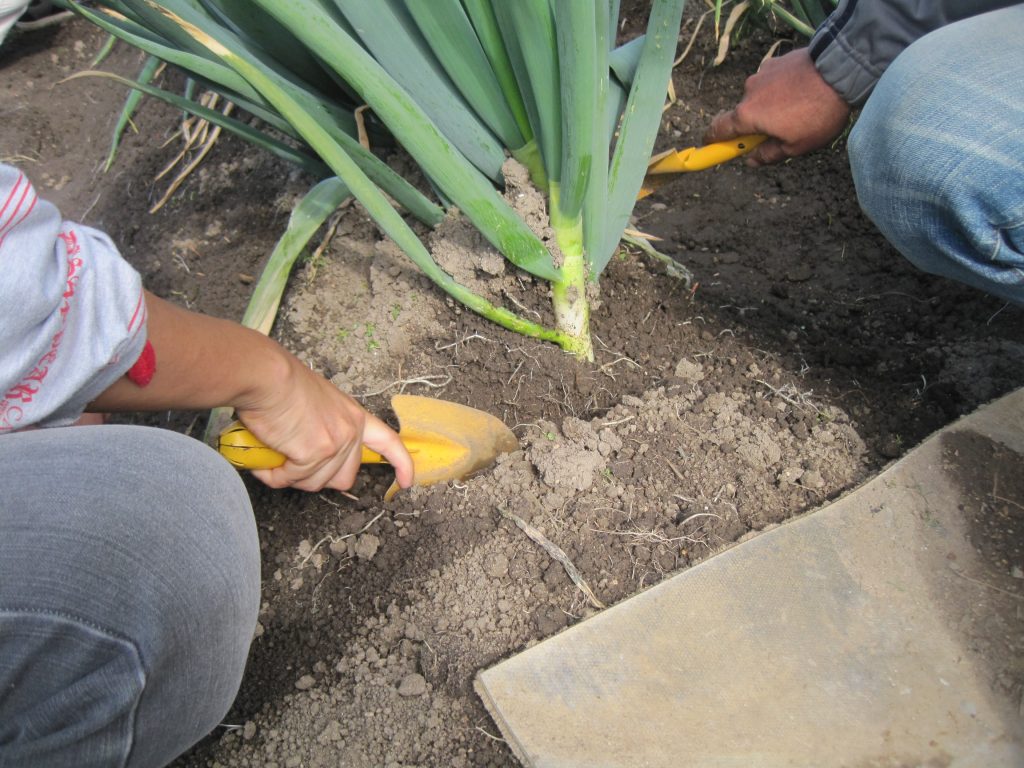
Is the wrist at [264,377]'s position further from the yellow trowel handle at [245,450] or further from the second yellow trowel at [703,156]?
the second yellow trowel at [703,156]

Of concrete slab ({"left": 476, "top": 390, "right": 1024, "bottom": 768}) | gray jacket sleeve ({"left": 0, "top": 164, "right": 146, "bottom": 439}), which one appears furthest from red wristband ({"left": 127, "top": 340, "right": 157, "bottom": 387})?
concrete slab ({"left": 476, "top": 390, "right": 1024, "bottom": 768})

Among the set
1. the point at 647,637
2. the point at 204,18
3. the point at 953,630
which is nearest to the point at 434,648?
the point at 647,637

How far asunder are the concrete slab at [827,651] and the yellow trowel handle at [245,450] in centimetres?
40

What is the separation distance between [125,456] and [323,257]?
0.74 meters

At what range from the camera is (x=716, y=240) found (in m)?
1.57

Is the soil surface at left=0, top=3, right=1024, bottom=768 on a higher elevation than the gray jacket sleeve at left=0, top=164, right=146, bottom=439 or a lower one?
lower

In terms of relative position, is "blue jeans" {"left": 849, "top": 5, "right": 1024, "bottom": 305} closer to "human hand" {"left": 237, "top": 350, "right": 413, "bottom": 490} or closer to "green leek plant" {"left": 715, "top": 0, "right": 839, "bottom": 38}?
"green leek plant" {"left": 715, "top": 0, "right": 839, "bottom": 38}

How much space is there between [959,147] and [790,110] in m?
0.38

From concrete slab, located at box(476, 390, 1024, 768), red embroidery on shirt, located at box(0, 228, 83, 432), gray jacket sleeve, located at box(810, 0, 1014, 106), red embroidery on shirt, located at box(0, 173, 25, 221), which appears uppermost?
red embroidery on shirt, located at box(0, 173, 25, 221)

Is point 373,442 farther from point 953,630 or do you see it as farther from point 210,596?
point 953,630

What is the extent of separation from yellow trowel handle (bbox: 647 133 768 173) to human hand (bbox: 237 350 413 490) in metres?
0.63

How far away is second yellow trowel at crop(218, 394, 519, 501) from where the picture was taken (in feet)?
3.94

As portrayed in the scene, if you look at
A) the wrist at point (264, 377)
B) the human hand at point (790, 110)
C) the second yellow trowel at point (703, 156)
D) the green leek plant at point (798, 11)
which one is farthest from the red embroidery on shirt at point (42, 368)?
the green leek plant at point (798, 11)

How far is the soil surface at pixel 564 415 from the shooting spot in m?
1.03
